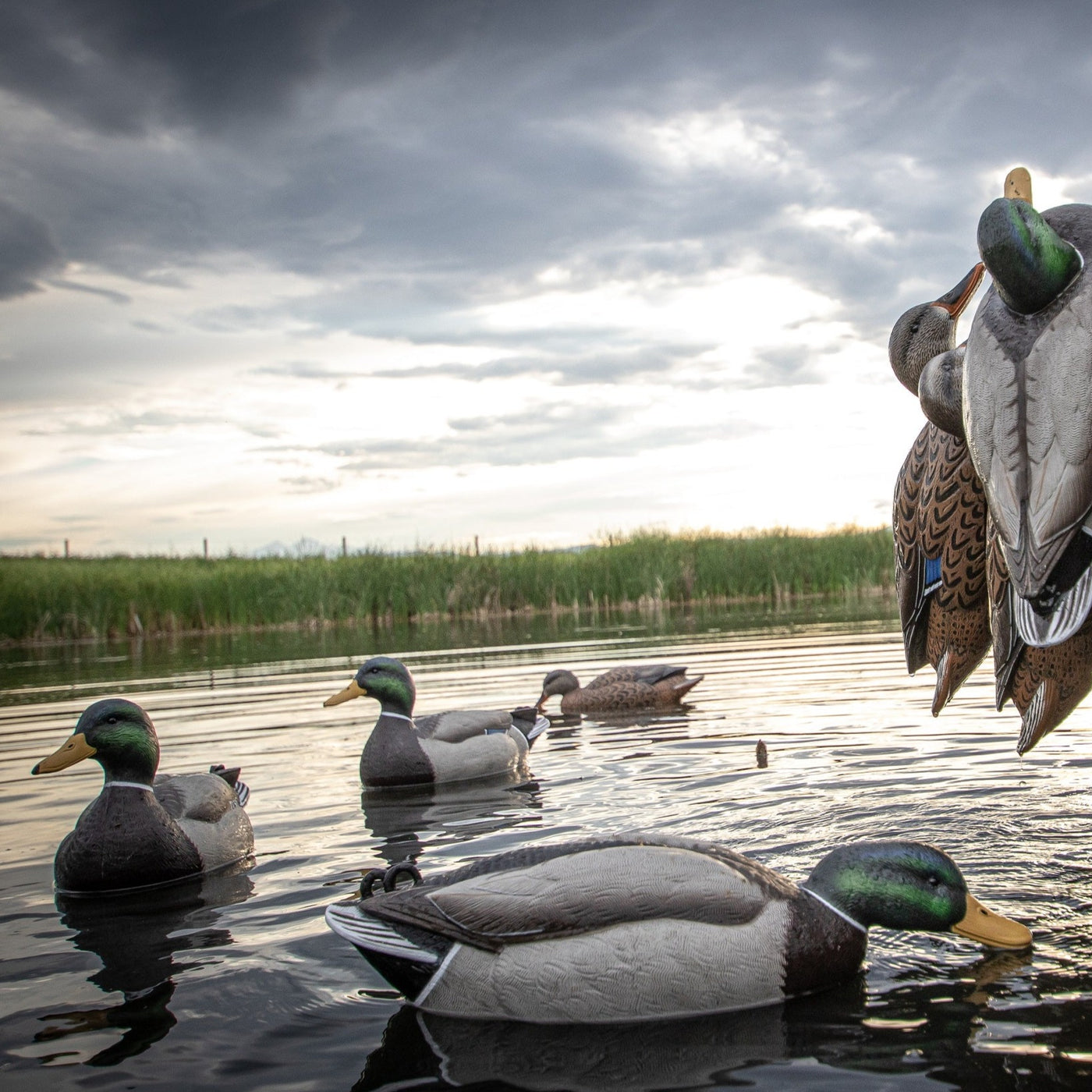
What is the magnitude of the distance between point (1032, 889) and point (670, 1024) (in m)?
1.55

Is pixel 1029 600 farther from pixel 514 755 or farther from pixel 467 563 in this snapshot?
pixel 467 563

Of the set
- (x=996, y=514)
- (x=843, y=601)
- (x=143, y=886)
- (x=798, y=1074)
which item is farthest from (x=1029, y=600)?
(x=843, y=601)

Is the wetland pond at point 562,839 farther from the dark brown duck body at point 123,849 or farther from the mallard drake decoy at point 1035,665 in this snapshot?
the mallard drake decoy at point 1035,665

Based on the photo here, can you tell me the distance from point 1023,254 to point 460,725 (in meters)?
6.08

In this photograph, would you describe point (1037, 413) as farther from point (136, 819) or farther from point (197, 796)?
point (197, 796)

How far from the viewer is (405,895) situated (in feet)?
11.1

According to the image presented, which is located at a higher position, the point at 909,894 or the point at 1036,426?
the point at 1036,426

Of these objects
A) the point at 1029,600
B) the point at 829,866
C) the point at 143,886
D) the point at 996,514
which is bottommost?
the point at 143,886

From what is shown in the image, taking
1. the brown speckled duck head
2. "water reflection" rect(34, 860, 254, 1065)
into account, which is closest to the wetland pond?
"water reflection" rect(34, 860, 254, 1065)

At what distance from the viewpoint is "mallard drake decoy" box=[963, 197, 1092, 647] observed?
2025 mm

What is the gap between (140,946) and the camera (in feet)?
14.1

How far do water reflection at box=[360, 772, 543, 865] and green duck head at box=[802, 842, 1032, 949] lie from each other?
7.38 ft

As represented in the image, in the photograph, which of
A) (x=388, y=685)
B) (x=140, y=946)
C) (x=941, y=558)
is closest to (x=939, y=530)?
(x=941, y=558)

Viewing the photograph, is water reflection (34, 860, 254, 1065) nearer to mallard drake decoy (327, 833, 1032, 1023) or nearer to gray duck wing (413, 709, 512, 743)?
mallard drake decoy (327, 833, 1032, 1023)
